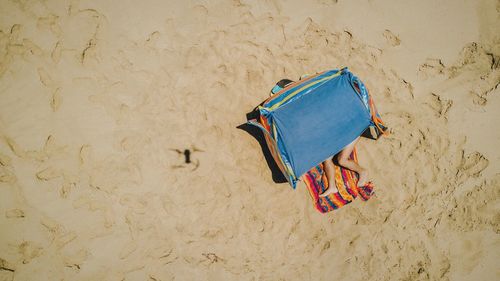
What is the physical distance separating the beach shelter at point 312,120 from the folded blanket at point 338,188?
56 cm

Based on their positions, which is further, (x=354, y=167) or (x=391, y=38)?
(x=391, y=38)

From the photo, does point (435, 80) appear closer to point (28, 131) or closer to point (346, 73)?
point (346, 73)

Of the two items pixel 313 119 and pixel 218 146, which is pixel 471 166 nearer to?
pixel 313 119

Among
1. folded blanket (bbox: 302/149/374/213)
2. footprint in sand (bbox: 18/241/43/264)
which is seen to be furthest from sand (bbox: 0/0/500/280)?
folded blanket (bbox: 302/149/374/213)

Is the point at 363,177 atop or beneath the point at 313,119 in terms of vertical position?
beneath

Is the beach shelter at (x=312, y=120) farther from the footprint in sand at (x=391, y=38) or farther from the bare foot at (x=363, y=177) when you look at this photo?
the footprint in sand at (x=391, y=38)

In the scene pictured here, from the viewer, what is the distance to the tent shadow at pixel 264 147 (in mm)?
3619

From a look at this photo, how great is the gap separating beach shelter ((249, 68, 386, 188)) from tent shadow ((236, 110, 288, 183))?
0.41 m

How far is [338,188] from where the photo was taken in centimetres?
365

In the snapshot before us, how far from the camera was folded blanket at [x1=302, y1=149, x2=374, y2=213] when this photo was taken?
11.8 ft

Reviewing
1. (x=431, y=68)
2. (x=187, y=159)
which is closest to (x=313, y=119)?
(x=187, y=159)

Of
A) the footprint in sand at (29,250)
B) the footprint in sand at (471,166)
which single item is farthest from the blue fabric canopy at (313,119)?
the footprint in sand at (29,250)

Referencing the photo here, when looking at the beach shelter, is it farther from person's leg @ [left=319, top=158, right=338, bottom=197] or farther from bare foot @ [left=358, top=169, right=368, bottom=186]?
bare foot @ [left=358, top=169, right=368, bottom=186]

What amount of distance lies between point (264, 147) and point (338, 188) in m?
1.03
